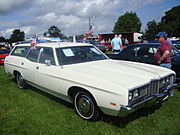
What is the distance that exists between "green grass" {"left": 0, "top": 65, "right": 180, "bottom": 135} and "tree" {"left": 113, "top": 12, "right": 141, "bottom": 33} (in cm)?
5048

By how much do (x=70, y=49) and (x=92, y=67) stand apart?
0.86 metres

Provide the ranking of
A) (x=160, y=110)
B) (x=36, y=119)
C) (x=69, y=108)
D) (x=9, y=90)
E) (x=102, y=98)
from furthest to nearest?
(x=9, y=90)
(x=69, y=108)
(x=160, y=110)
(x=36, y=119)
(x=102, y=98)

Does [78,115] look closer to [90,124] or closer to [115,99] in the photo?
[90,124]

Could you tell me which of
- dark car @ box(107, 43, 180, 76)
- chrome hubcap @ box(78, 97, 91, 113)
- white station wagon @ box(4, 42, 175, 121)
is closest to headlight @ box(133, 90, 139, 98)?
white station wagon @ box(4, 42, 175, 121)

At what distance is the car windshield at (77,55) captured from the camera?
3.79 meters

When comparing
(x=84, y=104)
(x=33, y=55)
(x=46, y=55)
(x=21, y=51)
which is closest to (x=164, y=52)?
(x=84, y=104)

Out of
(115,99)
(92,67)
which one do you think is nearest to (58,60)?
(92,67)

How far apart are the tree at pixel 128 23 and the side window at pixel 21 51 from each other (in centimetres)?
4899

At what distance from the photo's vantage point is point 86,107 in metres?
3.19

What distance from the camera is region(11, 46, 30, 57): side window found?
16.9 feet

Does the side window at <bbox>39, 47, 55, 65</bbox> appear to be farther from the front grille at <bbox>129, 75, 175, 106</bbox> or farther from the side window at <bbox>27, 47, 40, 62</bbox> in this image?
the front grille at <bbox>129, 75, 175, 106</bbox>

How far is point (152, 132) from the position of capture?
289 cm

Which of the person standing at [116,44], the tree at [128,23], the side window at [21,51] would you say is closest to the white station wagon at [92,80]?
the side window at [21,51]

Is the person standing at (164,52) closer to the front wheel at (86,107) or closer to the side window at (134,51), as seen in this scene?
the side window at (134,51)
